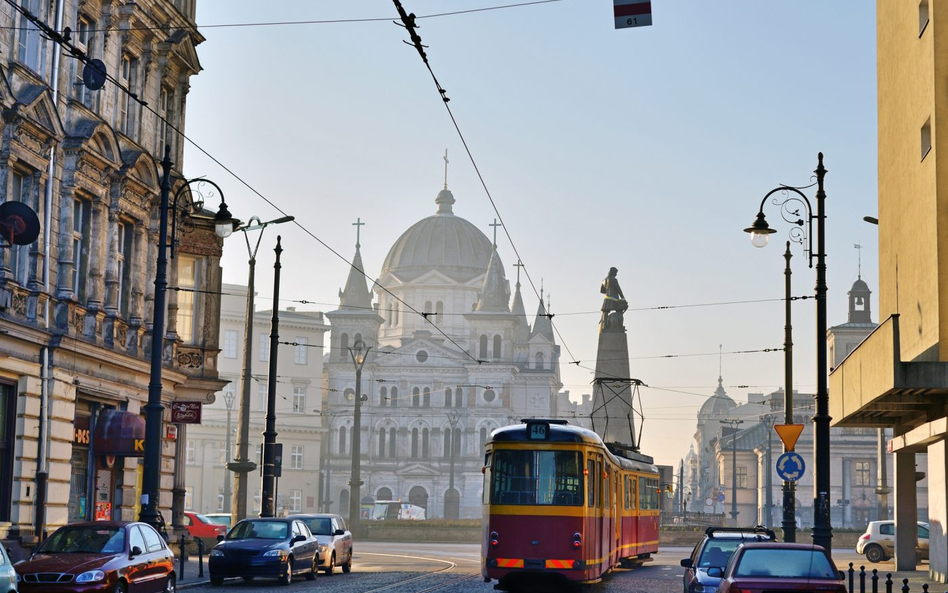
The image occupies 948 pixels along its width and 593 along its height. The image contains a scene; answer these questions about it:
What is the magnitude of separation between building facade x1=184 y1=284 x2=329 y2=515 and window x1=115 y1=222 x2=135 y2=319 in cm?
8403

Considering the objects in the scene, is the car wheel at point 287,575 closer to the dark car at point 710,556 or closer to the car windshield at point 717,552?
the dark car at point 710,556

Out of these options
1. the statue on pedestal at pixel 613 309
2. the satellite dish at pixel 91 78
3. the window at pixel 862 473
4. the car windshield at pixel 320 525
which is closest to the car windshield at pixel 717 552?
the car windshield at pixel 320 525

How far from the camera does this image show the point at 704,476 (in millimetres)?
184375

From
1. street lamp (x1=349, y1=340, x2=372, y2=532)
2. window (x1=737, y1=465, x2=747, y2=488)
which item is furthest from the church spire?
street lamp (x1=349, y1=340, x2=372, y2=532)

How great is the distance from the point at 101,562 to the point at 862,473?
4279 inches

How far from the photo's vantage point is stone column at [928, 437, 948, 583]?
26.9m

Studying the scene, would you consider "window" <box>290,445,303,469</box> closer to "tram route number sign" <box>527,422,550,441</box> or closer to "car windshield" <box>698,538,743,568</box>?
"tram route number sign" <box>527,422,550,441</box>

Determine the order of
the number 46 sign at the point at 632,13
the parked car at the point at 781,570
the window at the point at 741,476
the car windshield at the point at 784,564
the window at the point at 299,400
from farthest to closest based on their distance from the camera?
1. the window at the point at 741,476
2. the window at the point at 299,400
3. the number 46 sign at the point at 632,13
4. the car windshield at the point at 784,564
5. the parked car at the point at 781,570

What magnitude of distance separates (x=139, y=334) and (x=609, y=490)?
11452mm

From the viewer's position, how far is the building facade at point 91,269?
81.0 ft

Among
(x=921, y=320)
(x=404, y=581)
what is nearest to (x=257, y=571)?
(x=404, y=581)

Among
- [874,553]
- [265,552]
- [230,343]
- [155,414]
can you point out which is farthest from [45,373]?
[230,343]

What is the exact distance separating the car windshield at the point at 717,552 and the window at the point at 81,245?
45.2 ft

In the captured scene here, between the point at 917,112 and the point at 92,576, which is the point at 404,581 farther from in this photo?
the point at 917,112
